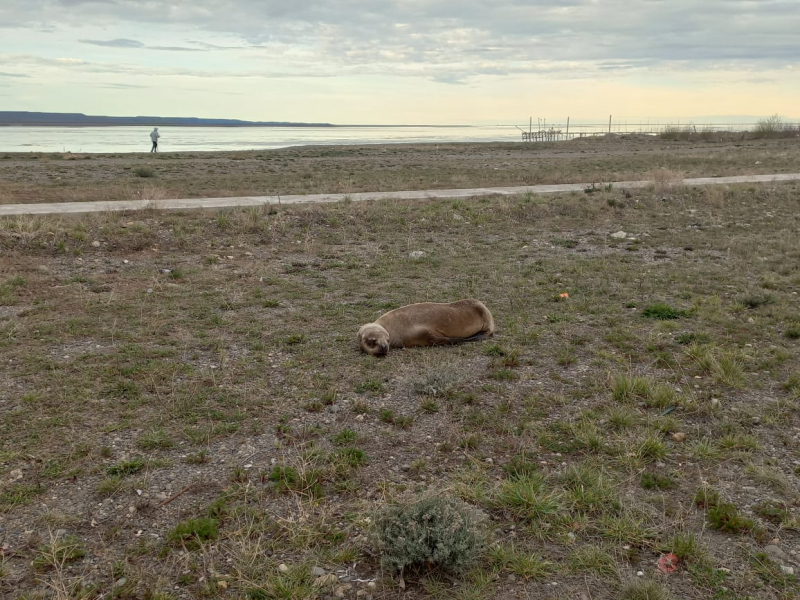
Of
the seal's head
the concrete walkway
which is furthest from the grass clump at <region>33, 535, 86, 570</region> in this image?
the concrete walkway

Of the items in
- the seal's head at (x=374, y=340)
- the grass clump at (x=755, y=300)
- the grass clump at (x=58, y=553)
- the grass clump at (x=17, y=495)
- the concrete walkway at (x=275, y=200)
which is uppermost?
the concrete walkway at (x=275, y=200)

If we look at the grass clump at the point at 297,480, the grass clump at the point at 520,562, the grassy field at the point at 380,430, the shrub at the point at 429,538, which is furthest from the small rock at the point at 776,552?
the grass clump at the point at 297,480

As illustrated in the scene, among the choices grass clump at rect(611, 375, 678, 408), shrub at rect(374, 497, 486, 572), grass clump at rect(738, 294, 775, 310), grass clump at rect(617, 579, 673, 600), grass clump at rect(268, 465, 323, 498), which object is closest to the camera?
grass clump at rect(617, 579, 673, 600)

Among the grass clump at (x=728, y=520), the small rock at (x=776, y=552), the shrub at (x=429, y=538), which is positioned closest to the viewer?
the shrub at (x=429, y=538)

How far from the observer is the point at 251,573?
3.81 metres

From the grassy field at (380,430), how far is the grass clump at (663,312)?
0.08 metres

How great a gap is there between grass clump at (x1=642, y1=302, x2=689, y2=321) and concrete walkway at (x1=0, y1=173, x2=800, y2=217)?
1099 centimetres

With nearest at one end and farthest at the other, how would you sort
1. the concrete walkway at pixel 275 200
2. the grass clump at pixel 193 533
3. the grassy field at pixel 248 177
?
the grass clump at pixel 193 533 < the concrete walkway at pixel 275 200 < the grassy field at pixel 248 177

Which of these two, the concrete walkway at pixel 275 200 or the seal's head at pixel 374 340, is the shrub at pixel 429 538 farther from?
the concrete walkway at pixel 275 200

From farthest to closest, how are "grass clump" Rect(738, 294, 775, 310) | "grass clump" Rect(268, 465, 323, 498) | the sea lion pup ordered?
"grass clump" Rect(738, 294, 775, 310) → the sea lion pup → "grass clump" Rect(268, 465, 323, 498)

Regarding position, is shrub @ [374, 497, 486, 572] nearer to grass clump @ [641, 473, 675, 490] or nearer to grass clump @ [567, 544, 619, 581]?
grass clump @ [567, 544, 619, 581]

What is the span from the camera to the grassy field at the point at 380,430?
390cm

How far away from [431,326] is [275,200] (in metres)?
12.1

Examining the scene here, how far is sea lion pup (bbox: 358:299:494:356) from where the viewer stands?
757cm
